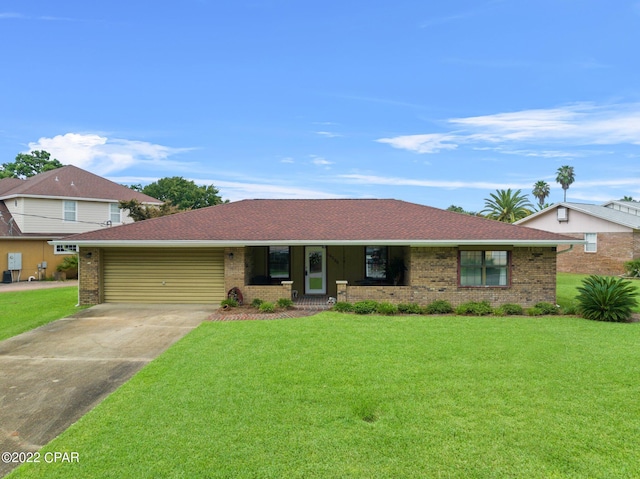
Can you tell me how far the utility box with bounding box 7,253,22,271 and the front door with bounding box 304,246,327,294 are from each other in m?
17.8

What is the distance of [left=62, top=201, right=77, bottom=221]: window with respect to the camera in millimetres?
24406

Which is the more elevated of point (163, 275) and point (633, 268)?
point (163, 275)

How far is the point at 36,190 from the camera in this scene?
2369cm

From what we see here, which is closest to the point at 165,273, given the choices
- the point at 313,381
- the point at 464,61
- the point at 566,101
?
the point at 313,381

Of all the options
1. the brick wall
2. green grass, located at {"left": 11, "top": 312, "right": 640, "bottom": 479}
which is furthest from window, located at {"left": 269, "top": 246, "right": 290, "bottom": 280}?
green grass, located at {"left": 11, "top": 312, "right": 640, "bottom": 479}

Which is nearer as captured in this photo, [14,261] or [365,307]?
[365,307]

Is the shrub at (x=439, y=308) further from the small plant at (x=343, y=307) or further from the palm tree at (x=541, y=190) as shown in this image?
the palm tree at (x=541, y=190)

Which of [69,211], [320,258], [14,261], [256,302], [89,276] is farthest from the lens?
[69,211]

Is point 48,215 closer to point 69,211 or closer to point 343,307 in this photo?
point 69,211

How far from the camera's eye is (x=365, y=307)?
12.1m

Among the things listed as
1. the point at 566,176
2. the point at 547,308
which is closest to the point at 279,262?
the point at 547,308

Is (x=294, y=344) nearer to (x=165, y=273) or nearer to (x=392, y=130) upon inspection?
(x=165, y=273)

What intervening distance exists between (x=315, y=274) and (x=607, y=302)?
9530 millimetres

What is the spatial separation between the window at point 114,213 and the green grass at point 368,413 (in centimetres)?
2135
